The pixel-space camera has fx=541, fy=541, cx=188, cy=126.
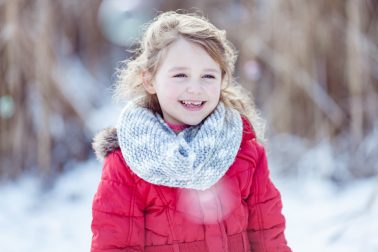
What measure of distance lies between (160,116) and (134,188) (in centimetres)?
20

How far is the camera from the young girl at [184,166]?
4.15ft

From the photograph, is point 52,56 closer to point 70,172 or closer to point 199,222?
point 70,172

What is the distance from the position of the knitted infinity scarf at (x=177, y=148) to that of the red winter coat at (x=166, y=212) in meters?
0.04

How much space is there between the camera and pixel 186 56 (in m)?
1.33

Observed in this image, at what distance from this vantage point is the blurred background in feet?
10.0

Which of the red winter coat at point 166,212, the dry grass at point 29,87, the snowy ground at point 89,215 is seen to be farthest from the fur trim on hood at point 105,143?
the dry grass at point 29,87

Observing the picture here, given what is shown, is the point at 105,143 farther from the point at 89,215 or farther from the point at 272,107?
the point at 272,107

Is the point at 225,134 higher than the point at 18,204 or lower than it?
lower

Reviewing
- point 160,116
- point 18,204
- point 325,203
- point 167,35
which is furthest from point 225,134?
point 18,204

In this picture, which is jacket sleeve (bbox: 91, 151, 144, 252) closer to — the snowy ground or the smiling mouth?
the smiling mouth

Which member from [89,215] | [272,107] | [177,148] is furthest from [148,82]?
[272,107]

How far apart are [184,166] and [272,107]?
2265mm

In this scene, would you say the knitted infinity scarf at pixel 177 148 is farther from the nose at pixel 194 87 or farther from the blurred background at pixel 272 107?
the blurred background at pixel 272 107

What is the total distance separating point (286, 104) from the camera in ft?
11.1
